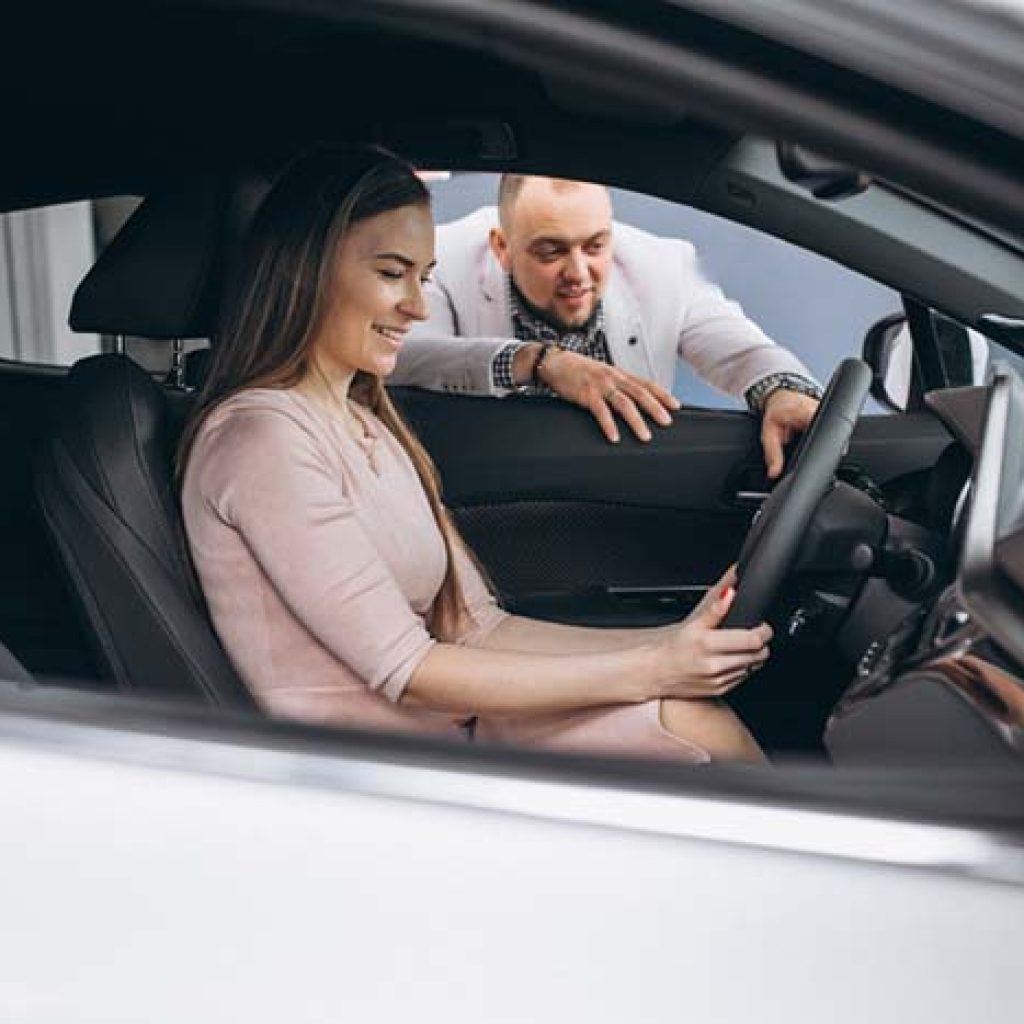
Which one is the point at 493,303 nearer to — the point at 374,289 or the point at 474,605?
the point at 474,605

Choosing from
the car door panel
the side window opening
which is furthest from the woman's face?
the side window opening

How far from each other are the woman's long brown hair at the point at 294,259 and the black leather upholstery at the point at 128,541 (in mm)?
71

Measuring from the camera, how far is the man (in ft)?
7.89

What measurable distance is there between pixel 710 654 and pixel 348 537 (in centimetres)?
36

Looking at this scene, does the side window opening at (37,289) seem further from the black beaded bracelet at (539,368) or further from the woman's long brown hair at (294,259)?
the woman's long brown hair at (294,259)

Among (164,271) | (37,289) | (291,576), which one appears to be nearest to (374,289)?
(164,271)

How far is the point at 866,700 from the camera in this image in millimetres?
1087

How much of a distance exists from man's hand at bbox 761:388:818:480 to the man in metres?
0.04

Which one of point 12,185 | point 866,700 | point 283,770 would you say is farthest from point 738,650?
point 12,185

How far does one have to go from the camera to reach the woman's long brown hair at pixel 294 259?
5.53 feet

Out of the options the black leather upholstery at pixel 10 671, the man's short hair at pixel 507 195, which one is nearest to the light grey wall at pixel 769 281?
the man's short hair at pixel 507 195

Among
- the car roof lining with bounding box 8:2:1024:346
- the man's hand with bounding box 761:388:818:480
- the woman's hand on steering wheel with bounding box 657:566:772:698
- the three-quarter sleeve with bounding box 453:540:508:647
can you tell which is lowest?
the three-quarter sleeve with bounding box 453:540:508:647

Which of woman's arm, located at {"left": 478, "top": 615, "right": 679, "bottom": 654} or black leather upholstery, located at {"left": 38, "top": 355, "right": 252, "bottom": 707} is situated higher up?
black leather upholstery, located at {"left": 38, "top": 355, "right": 252, "bottom": 707}

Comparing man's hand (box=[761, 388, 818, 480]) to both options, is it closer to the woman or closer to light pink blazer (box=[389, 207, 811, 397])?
light pink blazer (box=[389, 207, 811, 397])
